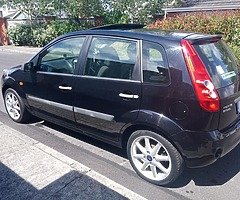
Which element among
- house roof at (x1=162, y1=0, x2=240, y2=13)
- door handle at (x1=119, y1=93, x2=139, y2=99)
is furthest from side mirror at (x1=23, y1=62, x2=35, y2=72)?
house roof at (x1=162, y1=0, x2=240, y2=13)

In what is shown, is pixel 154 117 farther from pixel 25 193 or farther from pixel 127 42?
pixel 25 193

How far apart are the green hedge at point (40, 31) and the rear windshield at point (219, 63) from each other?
16400mm

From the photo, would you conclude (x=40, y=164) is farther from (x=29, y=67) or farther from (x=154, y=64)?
(x=154, y=64)

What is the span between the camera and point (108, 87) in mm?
3158

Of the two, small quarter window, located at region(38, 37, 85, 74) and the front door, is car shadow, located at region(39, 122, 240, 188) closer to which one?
the front door

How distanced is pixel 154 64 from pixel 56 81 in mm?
1514

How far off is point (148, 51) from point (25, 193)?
192cm

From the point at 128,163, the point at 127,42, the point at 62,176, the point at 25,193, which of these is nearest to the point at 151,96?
the point at 127,42

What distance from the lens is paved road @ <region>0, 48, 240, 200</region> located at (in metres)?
2.90

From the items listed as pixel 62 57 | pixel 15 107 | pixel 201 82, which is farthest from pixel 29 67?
pixel 201 82

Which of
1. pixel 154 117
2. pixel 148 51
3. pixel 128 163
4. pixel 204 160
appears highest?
pixel 148 51

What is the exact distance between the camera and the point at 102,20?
19578 mm

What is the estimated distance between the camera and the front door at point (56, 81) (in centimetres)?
364

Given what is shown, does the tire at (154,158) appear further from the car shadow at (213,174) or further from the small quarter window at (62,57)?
the small quarter window at (62,57)
